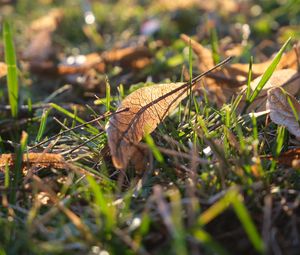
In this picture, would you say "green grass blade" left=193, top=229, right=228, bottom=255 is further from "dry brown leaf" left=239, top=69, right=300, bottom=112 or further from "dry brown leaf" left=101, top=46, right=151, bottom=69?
"dry brown leaf" left=101, top=46, right=151, bottom=69

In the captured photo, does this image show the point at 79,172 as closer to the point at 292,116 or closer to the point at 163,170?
the point at 163,170

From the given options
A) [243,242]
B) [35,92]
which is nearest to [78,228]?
[243,242]

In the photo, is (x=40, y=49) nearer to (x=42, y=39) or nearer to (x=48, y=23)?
(x=42, y=39)

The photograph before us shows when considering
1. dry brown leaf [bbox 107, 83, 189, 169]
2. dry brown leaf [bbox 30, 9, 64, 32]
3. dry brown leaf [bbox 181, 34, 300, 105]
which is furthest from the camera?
dry brown leaf [bbox 30, 9, 64, 32]

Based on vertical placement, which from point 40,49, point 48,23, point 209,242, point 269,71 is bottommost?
point 209,242

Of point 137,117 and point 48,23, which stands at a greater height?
point 48,23

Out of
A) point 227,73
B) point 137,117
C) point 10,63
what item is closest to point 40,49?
point 10,63

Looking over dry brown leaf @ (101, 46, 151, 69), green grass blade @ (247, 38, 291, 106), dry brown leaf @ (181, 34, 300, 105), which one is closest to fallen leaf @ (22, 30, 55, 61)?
dry brown leaf @ (101, 46, 151, 69)
